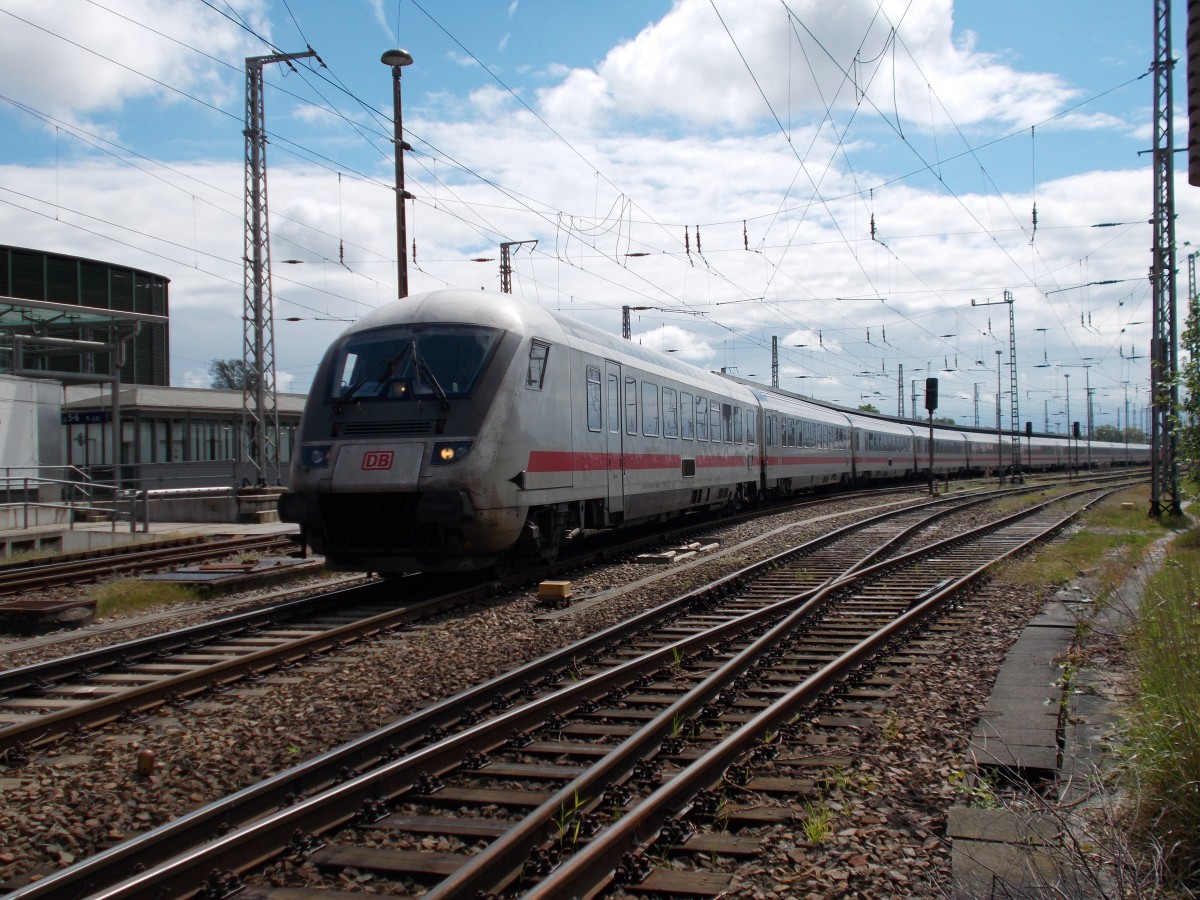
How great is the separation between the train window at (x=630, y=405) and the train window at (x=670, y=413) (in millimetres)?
1573

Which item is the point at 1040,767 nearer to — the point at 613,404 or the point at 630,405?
the point at 613,404

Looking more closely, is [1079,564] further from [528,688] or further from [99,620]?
[99,620]

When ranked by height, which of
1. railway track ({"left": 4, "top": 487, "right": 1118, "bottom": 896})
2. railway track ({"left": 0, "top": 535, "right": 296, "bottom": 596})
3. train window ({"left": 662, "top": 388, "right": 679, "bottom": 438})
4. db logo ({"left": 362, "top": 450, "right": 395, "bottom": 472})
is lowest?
railway track ({"left": 4, "top": 487, "right": 1118, "bottom": 896})

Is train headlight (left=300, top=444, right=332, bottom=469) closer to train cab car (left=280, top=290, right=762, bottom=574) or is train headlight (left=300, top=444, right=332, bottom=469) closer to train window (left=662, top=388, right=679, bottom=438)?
train cab car (left=280, top=290, right=762, bottom=574)

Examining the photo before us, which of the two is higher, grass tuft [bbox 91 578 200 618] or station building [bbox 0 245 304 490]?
station building [bbox 0 245 304 490]

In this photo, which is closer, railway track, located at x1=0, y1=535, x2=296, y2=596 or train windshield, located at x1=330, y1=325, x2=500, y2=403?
train windshield, located at x1=330, y1=325, x2=500, y2=403

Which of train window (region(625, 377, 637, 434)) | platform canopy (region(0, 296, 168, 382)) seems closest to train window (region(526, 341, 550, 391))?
train window (region(625, 377, 637, 434))

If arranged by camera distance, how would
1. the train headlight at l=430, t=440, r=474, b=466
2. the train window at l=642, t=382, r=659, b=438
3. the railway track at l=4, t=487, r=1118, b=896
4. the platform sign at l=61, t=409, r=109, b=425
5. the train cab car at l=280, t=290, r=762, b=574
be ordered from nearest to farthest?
the railway track at l=4, t=487, r=1118, b=896
the train headlight at l=430, t=440, r=474, b=466
the train cab car at l=280, t=290, r=762, b=574
the train window at l=642, t=382, r=659, b=438
the platform sign at l=61, t=409, r=109, b=425

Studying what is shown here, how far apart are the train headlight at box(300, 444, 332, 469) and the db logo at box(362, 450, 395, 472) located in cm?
50

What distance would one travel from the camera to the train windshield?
422 inches

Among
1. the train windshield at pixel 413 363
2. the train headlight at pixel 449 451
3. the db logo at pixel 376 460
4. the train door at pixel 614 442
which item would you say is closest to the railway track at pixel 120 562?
the db logo at pixel 376 460

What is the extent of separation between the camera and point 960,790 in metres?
4.93

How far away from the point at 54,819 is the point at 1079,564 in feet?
42.6

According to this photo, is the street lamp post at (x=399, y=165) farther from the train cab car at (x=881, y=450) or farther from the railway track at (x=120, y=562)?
the train cab car at (x=881, y=450)
